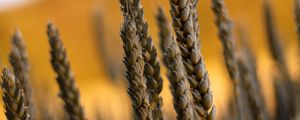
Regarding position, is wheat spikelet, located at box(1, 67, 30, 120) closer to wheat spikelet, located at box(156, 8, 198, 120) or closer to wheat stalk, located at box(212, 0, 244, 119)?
wheat spikelet, located at box(156, 8, 198, 120)

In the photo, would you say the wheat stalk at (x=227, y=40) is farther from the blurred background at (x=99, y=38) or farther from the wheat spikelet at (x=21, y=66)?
the blurred background at (x=99, y=38)

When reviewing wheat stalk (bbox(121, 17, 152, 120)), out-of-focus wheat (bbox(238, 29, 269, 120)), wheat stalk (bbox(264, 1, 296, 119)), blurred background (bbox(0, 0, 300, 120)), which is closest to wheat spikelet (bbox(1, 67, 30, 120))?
wheat stalk (bbox(121, 17, 152, 120))

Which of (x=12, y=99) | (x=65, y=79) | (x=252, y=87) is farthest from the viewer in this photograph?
(x=252, y=87)

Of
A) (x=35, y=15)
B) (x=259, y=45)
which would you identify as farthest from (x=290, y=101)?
(x=35, y=15)

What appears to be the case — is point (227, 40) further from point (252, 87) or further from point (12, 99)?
point (12, 99)

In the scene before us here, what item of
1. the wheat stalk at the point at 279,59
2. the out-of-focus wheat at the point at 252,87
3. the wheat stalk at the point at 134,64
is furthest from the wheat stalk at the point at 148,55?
the wheat stalk at the point at 279,59

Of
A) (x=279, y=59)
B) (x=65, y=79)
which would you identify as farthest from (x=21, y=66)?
(x=279, y=59)

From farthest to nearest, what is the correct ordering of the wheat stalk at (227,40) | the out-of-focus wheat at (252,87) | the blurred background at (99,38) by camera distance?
1. the blurred background at (99,38)
2. the out-of-focus wheat at (252,87)
3. the wheat stalk at (227,40)
